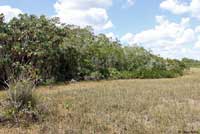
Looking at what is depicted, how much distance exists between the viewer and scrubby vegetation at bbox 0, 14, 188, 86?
16.3 m

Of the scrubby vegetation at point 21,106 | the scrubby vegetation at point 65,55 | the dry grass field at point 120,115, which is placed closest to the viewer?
the dry grass field at point 120,115

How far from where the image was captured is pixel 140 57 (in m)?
24.2

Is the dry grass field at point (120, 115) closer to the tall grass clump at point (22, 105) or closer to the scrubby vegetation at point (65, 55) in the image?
the tall grass clump at point (22, 105)

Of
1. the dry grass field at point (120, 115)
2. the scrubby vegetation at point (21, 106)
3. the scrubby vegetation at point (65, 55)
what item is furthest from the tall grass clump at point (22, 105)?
the scrubby vegetation at point (65, 55)

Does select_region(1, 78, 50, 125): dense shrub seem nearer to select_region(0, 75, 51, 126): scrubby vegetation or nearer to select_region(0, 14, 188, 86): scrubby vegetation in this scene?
select_region(0, 75, 51, 126): scrubby vegetation

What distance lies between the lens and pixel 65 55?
18672 mm

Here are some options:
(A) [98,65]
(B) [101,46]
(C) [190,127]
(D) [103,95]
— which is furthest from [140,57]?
(C) [190,127]

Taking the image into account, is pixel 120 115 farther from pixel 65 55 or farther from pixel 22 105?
pixel 65 55

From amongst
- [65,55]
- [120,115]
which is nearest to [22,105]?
[120,115]

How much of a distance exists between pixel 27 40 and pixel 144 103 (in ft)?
26.9

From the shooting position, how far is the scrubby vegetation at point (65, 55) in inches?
643

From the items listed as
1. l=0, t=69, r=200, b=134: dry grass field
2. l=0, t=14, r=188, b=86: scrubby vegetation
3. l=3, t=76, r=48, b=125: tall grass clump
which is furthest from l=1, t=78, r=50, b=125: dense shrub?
l=0, t=14, r=188, b=86: scrubby vegetation

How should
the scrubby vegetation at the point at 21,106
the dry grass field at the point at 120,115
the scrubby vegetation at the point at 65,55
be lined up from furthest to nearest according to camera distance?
the scrubby vegetation at the point at 65,55
the scrubby vegetation at the point at 21,106
the dry grass field at the point at 120,115

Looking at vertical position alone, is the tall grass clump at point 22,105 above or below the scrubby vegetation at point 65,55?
below
